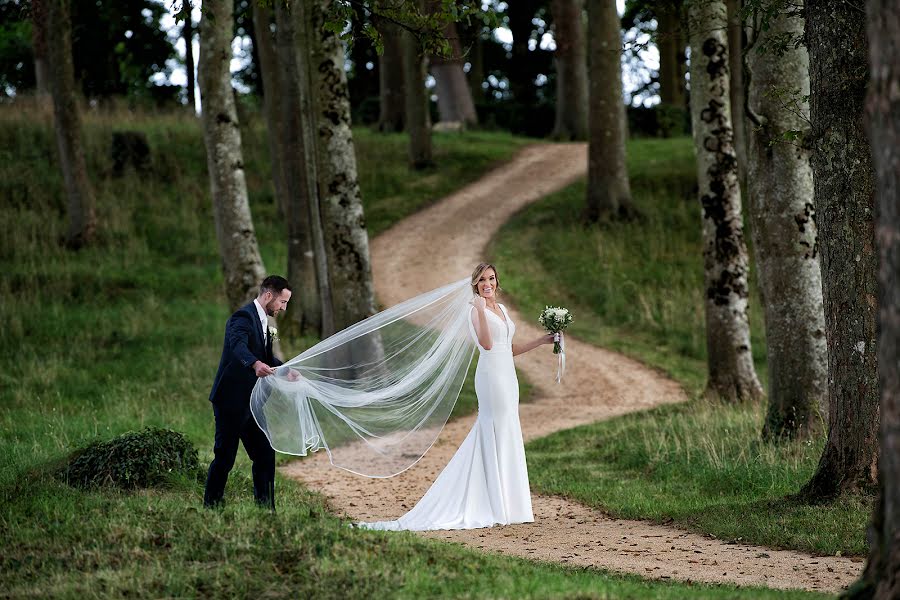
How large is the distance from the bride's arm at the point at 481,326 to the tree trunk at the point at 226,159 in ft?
25.7

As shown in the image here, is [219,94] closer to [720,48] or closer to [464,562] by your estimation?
Answer: [720,48]

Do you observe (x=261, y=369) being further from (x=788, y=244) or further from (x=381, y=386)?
(x=788, y=244)

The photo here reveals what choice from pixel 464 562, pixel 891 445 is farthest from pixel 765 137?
pixel 891 445

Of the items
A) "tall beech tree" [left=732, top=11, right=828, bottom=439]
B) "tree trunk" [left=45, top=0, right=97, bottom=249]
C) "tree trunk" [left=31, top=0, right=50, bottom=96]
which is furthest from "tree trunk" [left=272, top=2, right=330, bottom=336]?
"tree trunk" [left=31, top=0, right=50, bottom=96]

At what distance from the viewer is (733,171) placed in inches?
637

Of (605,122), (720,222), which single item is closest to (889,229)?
(720,222)

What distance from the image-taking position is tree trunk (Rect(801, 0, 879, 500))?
895cm

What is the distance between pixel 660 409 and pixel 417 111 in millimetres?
17762

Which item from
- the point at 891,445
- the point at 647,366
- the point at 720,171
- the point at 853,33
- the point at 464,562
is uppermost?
the point at 853,33

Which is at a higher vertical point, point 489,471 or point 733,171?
point 733,171

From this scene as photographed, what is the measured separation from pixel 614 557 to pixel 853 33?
4.74 metres

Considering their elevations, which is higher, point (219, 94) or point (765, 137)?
point (219, 94)

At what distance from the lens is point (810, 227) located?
12695mm

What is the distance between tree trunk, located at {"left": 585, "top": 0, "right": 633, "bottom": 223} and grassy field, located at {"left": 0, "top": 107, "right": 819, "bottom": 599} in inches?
233
